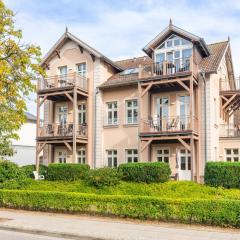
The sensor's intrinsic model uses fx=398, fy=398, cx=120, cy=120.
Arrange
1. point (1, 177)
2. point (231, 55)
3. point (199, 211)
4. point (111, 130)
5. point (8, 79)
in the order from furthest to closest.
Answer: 1. point (231, 55)
2. point (111, 130)
3. point (1, 177)
4. point (8, 79)
5. point (199, 211)

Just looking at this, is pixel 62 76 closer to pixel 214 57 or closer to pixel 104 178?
pixel 214 57

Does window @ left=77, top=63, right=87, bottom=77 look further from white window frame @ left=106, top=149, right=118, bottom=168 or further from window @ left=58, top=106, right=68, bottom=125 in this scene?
white window frame @ left=106, top=149, right=118, bottom=168

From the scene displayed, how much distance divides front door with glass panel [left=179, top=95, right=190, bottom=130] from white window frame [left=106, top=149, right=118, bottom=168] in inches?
208

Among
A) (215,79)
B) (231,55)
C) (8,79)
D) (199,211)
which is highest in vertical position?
(231,55)

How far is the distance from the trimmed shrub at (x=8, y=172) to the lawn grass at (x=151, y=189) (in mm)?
530

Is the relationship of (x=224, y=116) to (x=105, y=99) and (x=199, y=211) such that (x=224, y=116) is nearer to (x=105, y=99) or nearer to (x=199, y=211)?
(x=105, y=99)

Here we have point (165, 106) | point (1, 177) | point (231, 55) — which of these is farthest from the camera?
point (231, 55)

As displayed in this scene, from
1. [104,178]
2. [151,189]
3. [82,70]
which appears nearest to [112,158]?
[82,70]

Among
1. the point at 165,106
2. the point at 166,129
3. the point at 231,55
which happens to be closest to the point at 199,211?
the point at 166,129

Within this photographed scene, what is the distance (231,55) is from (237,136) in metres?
6.90

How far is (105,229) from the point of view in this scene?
12484mm

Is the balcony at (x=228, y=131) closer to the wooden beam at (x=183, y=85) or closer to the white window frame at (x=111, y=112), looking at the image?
the wooden beam at (x=183, y=85)

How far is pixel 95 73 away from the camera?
2762 centimetres

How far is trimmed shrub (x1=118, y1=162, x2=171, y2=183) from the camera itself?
64.8ft
